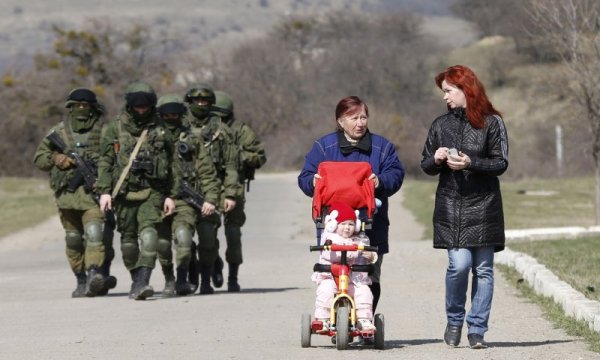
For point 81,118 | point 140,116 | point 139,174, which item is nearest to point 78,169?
point 81,118

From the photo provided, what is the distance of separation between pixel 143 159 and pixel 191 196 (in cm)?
70

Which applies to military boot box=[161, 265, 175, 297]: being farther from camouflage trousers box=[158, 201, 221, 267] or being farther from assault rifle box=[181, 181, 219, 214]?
assault rifle box=[181, 181, 219, 214]

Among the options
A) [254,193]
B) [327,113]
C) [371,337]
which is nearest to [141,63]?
[327,113]

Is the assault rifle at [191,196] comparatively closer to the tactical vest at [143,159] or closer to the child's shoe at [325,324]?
the tactical vest at [143,159]

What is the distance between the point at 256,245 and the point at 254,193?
63.8ft

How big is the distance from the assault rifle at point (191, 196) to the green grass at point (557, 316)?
3200 millimetres

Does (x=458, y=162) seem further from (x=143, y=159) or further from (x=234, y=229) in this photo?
(x=234, y=229)

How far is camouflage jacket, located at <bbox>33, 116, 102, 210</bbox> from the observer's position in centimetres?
1617

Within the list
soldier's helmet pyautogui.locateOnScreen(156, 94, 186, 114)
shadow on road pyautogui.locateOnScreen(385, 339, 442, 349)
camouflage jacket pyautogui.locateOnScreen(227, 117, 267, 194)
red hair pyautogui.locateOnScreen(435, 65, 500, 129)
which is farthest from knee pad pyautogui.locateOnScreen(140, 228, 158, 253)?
red hair pyautogui.locateOnScreen(435, 65, 500, 129)

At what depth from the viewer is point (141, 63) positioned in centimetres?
7831

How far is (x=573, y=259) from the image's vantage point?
18359 mm

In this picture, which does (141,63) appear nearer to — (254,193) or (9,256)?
(254,193)

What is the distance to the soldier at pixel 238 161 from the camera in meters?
16.6

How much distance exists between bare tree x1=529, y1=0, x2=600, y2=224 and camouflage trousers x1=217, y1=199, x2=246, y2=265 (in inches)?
499
